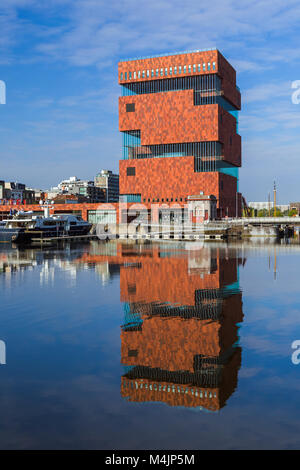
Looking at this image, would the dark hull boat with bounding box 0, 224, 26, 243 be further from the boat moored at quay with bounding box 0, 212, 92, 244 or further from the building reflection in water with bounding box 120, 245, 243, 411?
the building reflection in water with bounding box 120, 245, 243, 411

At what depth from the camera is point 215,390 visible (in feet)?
43.4

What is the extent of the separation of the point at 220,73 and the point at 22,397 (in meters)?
149

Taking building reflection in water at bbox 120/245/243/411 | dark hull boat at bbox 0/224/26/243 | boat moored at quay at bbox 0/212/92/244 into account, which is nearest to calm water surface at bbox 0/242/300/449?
building reflection in water at bbox 120/245/243/411

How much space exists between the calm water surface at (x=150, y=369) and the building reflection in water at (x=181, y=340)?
0.05 m

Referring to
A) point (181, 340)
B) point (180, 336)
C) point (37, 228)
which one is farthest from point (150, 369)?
point (37, 228)

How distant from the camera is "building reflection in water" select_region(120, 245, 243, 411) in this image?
43.3 feet

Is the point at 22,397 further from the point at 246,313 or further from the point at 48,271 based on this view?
the point at 48,271

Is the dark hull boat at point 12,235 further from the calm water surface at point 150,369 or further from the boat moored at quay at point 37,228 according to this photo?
the calm water surface at point 150,369

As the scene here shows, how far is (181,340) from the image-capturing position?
18.2 meters

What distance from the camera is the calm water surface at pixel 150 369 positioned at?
1077 cm

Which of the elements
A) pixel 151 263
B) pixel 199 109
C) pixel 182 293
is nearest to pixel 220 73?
pixel 199 109

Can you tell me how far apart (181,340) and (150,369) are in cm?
359

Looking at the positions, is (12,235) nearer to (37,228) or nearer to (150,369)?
(37,228)
